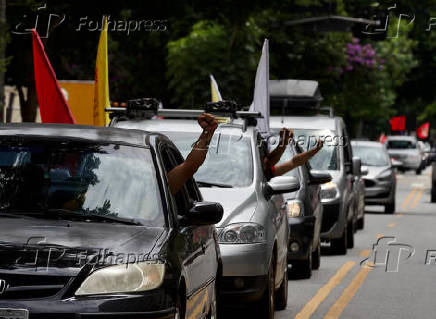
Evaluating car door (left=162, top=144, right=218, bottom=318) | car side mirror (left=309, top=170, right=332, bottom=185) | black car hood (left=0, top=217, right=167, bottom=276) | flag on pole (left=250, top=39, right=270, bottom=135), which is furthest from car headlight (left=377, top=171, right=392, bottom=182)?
Result: black car hood (left=0, top=217, right=167, bottom=276)

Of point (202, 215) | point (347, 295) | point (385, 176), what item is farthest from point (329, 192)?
point (385, 176)

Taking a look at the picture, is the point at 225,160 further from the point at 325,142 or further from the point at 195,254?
the point at 325,142

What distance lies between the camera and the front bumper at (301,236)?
47.6 feet

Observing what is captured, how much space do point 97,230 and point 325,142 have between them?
12.7 m

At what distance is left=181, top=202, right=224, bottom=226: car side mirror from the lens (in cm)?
766

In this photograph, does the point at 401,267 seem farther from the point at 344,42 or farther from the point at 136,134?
the point at 344,42

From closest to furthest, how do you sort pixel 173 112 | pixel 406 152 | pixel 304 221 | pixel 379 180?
pixel 173 112 → pixel 304 221 → pixel 379 180 → pixel 406 152

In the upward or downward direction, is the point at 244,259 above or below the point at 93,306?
below

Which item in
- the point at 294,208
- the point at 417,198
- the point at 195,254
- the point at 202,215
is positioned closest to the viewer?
the point at 202,215

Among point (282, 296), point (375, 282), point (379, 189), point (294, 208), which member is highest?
point (294, 208)

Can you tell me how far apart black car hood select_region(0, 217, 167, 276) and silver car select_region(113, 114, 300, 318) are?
3423 mm

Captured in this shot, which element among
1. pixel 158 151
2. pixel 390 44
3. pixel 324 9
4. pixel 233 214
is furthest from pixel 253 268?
pixel 390 44

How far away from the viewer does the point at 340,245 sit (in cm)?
1870

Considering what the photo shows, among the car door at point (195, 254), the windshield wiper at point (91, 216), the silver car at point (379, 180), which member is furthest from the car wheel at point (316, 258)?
the silver car at point (379, 180)
